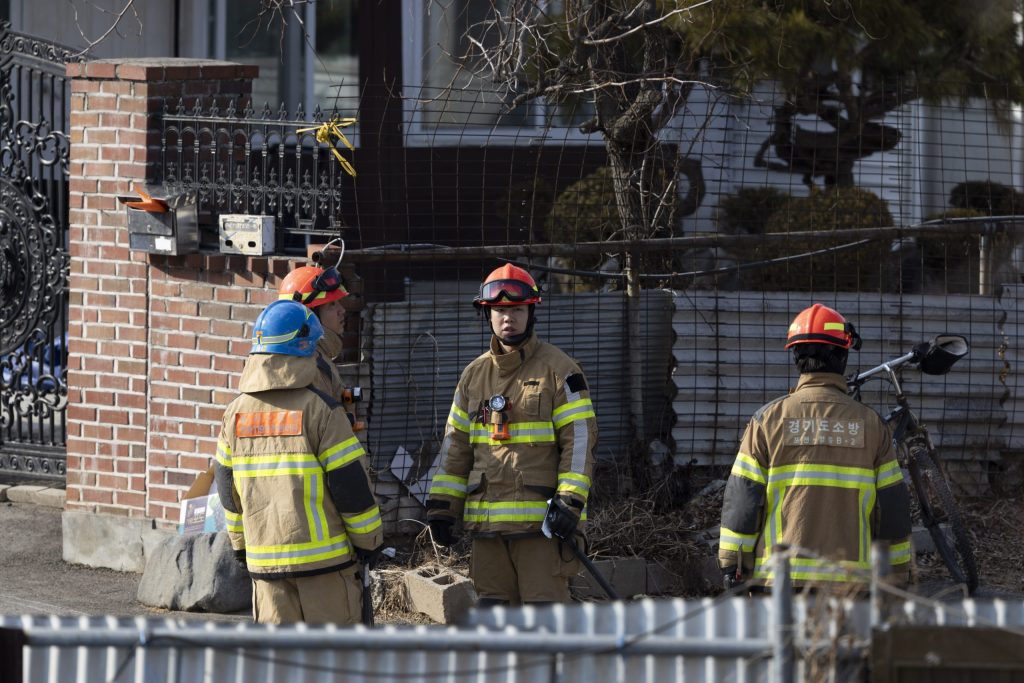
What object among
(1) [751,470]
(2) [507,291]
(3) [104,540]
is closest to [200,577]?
(3) [104,540]

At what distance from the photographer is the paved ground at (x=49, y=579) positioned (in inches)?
269

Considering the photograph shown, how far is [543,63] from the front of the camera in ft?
26.6

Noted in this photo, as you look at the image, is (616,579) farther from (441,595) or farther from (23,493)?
(23,493)

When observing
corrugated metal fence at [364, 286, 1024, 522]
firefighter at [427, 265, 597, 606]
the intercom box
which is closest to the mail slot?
the intercom box

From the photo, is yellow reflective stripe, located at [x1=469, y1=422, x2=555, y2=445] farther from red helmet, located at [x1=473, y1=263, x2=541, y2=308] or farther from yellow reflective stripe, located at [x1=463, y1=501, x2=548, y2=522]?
red helmet, located at [x1=473, y1=263, x2=541, y2=308]

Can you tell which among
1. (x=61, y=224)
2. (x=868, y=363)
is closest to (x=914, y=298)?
(x=868, y=363)

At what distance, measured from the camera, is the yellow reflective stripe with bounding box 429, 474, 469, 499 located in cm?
583

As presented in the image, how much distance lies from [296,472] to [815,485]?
6.25 ft

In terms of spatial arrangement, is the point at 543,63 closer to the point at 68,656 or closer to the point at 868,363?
the point at 868,363

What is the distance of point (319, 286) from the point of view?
5.82 m

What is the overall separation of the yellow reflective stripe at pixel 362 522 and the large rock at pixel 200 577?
1772mm

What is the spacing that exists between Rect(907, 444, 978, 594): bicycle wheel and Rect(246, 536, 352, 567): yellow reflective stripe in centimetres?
305

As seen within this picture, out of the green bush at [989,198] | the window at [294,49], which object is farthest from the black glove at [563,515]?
the window at [294,49]

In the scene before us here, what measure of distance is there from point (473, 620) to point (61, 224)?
18.2ft
